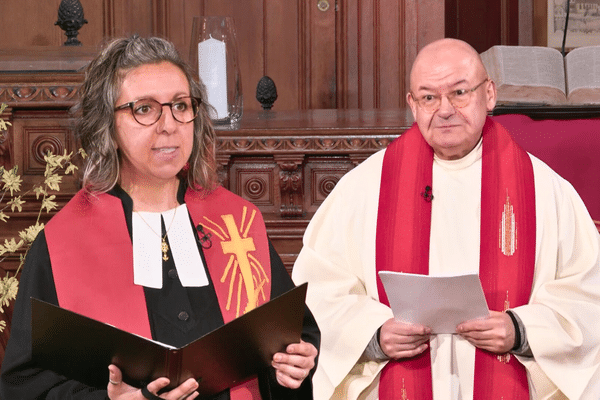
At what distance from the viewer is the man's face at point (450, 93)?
9.38ft

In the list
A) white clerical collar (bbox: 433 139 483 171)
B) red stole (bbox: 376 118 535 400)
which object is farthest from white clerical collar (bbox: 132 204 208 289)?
white clerical collar (bbox: 433 139 483 171)

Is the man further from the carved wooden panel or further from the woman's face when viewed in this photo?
the woman's face

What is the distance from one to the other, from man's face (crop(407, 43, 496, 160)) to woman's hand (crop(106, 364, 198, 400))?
137 cm

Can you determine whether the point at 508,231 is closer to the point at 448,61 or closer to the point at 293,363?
the point at 448,61

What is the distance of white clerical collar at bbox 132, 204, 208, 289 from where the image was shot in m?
2.18

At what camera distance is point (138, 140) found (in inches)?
84.6

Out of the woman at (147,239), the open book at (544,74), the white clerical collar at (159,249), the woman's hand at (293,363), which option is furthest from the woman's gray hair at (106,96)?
the open book at (544,74)

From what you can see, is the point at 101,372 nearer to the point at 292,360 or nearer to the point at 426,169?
the point at 292,360

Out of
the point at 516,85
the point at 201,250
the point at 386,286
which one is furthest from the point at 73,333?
the point at 516,85

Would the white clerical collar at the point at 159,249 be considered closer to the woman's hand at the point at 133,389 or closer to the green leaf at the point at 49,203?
the woman's hand at the point at 133,389

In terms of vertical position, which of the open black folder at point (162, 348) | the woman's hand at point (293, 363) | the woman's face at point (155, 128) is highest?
the woman's face at point (155, 128)

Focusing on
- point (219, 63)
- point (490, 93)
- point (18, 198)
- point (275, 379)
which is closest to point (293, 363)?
point (275, 379)

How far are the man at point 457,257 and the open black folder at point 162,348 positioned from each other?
0.80 metres

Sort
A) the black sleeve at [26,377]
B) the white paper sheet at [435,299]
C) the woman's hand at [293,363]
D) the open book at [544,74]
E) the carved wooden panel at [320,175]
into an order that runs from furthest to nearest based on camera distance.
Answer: the open book at [544,74], the carved wooden panel at [320,175], the white paper sheet at [435,299], the woman's hand at [293,363], the black sleeve at [26,377]
